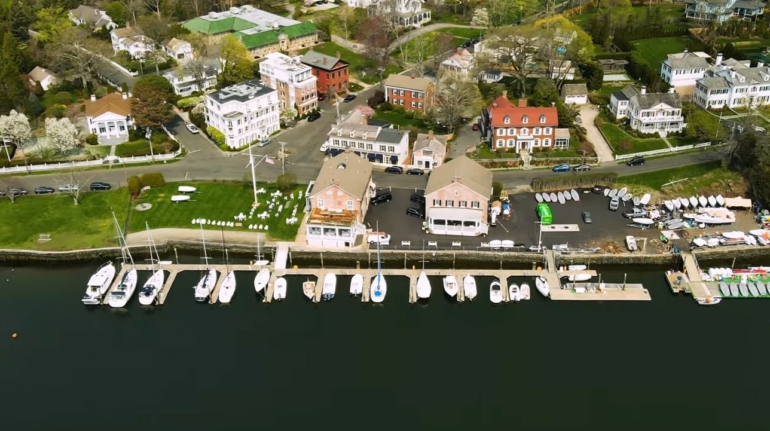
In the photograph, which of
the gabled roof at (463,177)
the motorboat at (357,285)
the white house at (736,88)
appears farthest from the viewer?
the white house at (736,88)

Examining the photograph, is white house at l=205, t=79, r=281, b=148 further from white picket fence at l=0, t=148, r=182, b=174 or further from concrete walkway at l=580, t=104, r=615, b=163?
concrete walkway at l=580, t=104, r=615, b=163

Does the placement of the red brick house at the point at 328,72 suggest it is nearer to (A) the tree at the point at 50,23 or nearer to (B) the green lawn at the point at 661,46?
(A) the tree at the point at 50,23

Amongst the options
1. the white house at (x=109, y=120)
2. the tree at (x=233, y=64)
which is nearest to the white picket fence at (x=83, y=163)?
the white house at (x=109, y=120)

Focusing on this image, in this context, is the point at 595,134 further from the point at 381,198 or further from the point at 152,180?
the point at 152,180

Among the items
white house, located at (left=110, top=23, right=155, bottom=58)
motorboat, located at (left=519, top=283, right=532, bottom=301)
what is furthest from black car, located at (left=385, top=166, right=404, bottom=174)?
white house, located at (left=110, top=23, right=155, bottom=58)

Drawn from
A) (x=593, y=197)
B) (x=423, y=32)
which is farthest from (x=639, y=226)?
(x=423, y=32)
